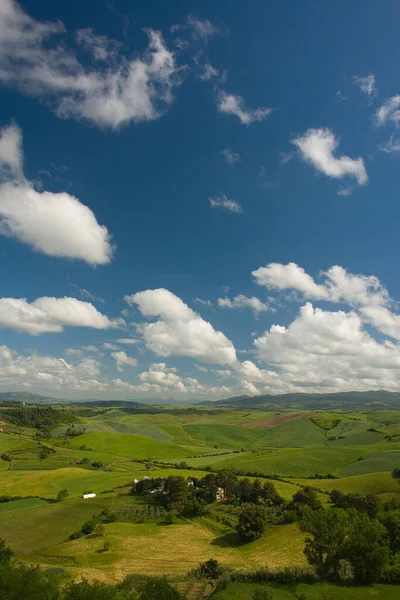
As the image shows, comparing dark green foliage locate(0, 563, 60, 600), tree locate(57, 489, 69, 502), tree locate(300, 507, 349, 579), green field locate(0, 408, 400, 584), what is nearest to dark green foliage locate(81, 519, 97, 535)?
green field locate(0, 408, 400, 584)

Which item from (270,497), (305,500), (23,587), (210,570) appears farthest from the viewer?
(270,497)

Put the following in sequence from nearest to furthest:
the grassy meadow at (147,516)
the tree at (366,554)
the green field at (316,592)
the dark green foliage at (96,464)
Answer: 1. the green field at (316,592)
2. the tree at (366,554)
3. the grassy meadow at (147,516)
4. the dark green foliage at (96,464)

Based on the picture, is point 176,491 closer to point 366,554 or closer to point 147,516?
point 147,516

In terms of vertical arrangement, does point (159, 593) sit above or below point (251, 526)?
above

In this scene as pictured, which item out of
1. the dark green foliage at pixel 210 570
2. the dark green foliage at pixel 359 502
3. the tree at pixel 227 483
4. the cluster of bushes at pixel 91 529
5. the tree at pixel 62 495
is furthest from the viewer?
the tree at pixel 62 495

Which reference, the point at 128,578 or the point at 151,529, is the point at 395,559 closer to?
the point at 128,578

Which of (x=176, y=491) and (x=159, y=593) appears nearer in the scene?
(x=159, y=593)

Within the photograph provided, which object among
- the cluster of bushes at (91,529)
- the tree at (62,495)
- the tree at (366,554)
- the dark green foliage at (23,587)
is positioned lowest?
the tree at (62,495)

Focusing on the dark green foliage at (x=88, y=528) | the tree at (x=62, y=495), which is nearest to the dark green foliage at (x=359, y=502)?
the dark green foliage at (x=88, y=528)

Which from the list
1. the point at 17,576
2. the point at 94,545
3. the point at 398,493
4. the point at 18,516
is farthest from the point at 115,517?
the point at 398,493

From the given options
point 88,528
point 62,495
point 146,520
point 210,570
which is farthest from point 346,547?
point 62,495

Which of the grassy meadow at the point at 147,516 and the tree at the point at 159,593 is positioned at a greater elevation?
the tree at the point at 159,593

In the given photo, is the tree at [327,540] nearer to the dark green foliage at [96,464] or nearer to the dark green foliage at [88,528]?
the dark green foliage at [88,528]
